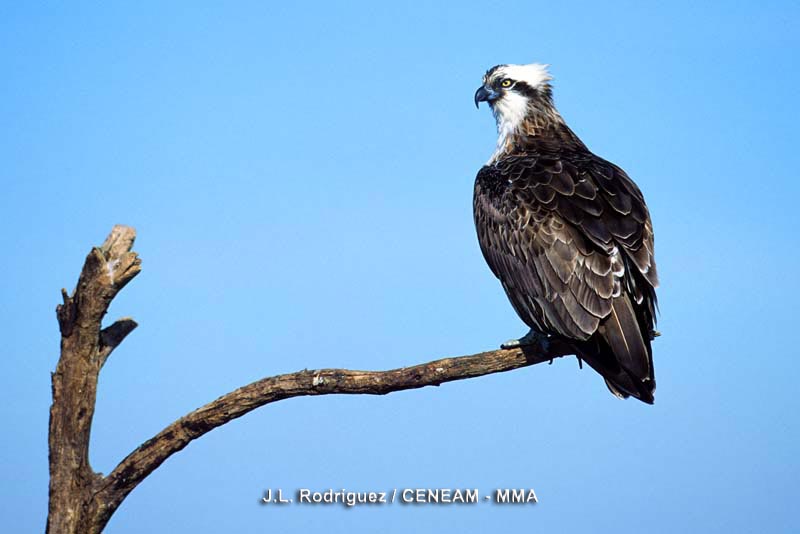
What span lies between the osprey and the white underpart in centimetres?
116

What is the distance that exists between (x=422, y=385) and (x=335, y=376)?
0.90 meters

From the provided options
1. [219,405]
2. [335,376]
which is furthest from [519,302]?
[219,405]

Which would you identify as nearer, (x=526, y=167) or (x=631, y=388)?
(x=631, y=388)

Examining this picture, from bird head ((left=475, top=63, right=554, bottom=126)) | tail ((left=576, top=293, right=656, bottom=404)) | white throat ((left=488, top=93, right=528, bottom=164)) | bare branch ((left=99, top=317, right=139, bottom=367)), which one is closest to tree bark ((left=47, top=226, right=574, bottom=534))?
bare branch ((left=99, top=317, right=139, bottom=367))

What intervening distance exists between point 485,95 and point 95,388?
642 centimetres

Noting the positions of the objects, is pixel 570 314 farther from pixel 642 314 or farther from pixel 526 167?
pixel 526 167

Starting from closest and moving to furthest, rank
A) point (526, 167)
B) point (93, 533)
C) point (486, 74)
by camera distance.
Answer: point (93, 533) → point (526, 167) → point (486, 74)

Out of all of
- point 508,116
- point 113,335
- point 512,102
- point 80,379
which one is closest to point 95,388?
point 80,379

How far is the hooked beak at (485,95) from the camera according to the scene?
12.2m

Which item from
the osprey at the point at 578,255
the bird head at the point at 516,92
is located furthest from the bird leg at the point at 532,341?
the bird head at the point at 516,92

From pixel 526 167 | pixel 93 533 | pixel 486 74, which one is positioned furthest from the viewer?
pixel 486 74

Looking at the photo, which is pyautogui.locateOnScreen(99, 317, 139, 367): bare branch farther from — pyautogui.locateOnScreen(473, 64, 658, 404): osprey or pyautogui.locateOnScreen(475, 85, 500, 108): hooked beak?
pyautogui.locateOnScreen(475, 85, 500, 108): hooked beak

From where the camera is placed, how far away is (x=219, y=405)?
916 centimetres

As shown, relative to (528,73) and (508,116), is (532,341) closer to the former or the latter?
(508,116)
